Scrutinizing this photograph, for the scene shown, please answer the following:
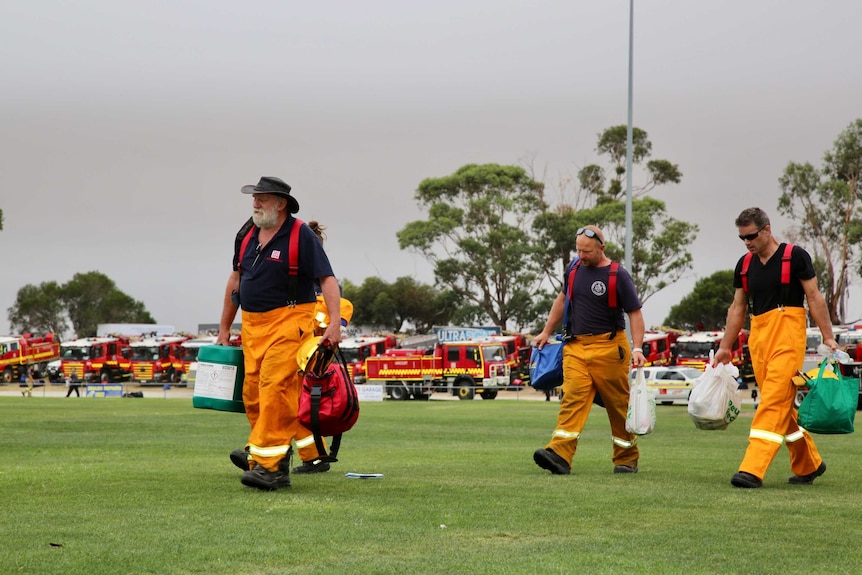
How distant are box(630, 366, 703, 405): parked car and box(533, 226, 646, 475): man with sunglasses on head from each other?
31469mm

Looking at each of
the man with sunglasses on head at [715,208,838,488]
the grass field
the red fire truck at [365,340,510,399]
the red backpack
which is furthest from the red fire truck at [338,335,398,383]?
the man with sunglasses on head at [715,208,838,488]

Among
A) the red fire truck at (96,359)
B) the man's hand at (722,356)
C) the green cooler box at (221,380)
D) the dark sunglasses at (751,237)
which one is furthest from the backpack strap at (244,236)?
the red fire truck at (96,359)

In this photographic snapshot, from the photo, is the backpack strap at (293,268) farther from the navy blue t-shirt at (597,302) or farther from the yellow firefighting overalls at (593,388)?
the navy blue t-shirt at (597,302)

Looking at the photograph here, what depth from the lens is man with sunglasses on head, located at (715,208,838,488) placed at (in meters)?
8.91

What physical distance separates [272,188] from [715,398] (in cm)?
392

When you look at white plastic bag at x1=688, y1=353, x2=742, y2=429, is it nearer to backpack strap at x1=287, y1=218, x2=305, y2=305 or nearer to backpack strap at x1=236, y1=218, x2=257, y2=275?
backpack strap at x1=287, y1=218, x2=305, y2=305

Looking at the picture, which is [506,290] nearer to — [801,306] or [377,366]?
[377,366]

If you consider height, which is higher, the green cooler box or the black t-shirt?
the black t-shirt


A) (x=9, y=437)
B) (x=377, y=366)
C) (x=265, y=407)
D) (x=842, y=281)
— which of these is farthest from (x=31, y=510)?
(x=842, y=281)

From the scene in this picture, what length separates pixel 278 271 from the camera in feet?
27.7

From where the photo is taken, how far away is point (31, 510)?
694 centimetres

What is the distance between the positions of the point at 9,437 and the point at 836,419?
32.2 feet

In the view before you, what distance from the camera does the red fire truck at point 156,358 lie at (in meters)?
65.9

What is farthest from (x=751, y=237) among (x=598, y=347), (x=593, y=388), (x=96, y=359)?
(x=96, y=359)
